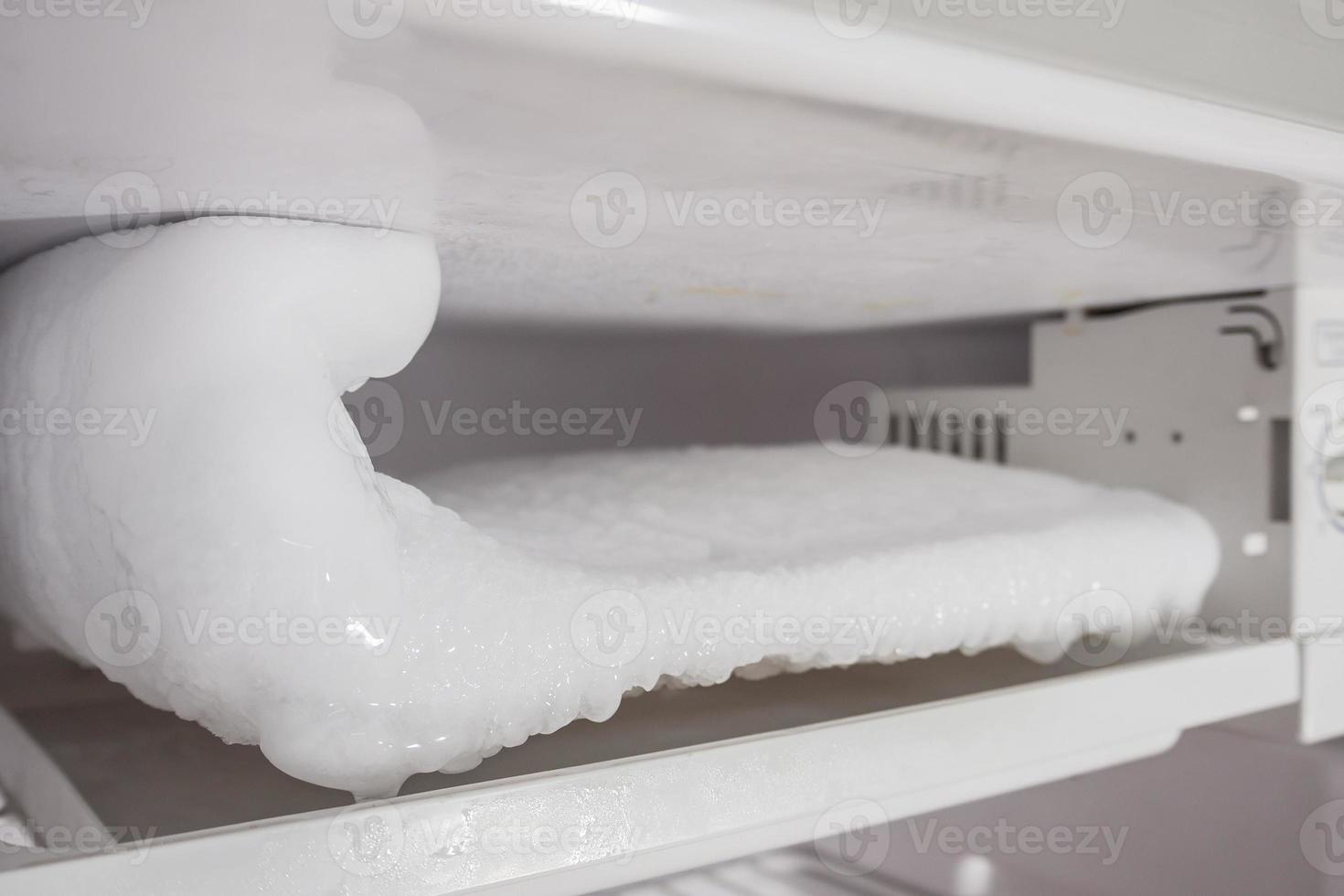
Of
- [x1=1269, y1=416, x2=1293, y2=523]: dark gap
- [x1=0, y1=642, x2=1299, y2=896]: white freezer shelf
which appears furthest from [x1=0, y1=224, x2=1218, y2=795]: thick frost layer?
[x1=1269, y1=416, x2=1293, y2=523]: dark gap

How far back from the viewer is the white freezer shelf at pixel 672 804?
1.13 ft

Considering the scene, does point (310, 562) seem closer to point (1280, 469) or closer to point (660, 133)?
point (660, 133)

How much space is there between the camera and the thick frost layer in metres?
0.37

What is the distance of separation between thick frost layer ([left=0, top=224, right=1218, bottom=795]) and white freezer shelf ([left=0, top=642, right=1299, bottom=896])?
28 mm

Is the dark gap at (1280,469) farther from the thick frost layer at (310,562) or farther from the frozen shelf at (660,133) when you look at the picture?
the thick frost layer at (310,562)

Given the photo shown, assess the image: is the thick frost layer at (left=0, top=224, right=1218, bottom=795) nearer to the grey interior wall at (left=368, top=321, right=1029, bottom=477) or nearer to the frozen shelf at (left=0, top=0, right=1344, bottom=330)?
the frozen shelf at (left=0, top=0, right=1344, bottom=330)

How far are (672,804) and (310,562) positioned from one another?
0.19 m

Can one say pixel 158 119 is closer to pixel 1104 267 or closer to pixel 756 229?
pixel 756 229

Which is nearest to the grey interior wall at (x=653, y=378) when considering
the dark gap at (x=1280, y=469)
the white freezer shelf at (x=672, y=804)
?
the dark gap at (x=1280, y=469)

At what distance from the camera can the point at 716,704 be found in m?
0.58

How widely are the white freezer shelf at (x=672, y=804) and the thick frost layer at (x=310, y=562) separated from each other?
0.03 m

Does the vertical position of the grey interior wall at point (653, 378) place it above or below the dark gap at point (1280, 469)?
above

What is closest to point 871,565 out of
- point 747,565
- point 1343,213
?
point 747,565

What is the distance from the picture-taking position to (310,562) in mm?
378
